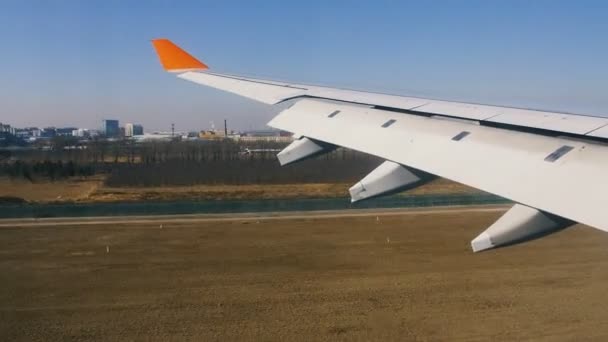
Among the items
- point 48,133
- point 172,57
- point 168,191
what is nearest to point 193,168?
point 168,191

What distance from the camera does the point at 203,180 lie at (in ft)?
122

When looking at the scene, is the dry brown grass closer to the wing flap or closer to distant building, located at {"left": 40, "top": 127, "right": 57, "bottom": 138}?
the wing flap

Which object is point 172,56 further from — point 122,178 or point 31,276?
point 122,178

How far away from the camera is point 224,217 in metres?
24.4

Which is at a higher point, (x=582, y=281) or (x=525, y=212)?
(x=525, y=212)

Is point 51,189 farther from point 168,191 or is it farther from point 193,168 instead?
point 193,168

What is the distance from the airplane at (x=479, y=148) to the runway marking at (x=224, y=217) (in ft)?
60.4

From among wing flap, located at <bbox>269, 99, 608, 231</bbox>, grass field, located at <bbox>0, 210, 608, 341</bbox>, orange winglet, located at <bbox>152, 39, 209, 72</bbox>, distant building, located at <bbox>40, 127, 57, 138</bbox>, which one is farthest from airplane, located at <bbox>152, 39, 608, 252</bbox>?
distant building, located at <bbox>40, 127, 57, 138</bbox>

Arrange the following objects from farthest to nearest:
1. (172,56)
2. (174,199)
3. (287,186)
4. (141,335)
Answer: (287,186), (174,199), (141,335), (172,56)

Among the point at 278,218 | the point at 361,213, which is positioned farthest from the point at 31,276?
the point at 361,213

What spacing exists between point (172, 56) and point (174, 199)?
2314 centimetres

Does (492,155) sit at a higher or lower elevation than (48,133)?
lower

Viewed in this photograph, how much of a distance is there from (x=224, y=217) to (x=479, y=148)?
2159 cm

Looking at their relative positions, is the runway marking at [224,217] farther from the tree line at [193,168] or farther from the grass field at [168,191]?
the tree line at [193,168]
